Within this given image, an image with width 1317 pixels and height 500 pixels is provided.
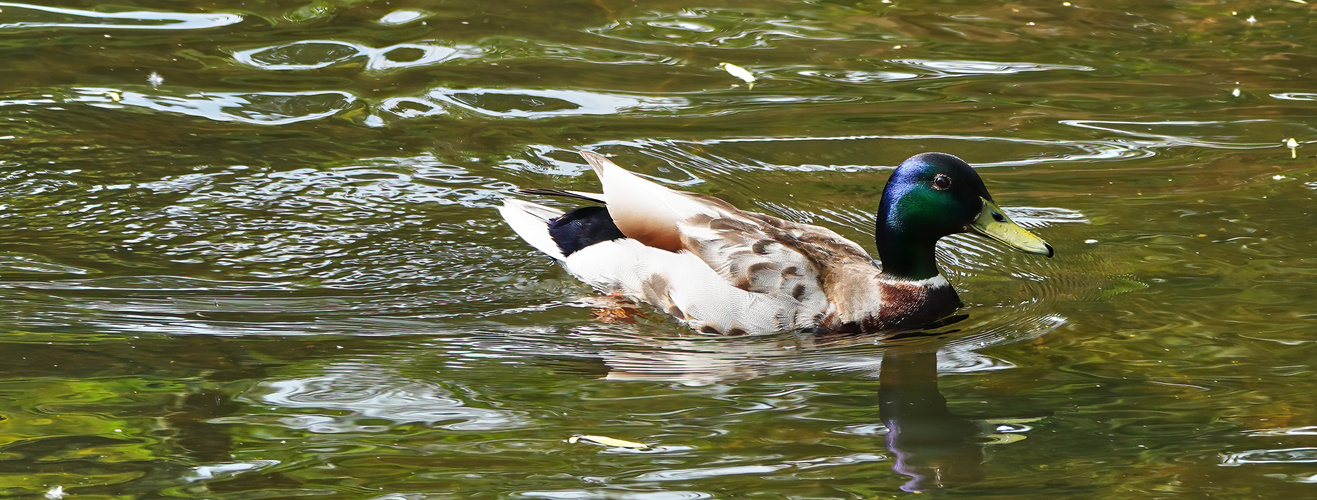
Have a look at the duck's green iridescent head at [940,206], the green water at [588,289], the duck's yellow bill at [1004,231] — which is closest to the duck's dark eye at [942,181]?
the duck's green iridescent head at [940,206]

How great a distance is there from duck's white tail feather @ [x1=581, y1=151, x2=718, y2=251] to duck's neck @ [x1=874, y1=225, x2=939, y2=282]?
81 centimetres

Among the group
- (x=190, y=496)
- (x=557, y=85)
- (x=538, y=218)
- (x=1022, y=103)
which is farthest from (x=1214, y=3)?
(x=190, y=496)

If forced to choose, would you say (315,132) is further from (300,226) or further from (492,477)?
(492,477)

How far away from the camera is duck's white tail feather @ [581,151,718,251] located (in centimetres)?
688

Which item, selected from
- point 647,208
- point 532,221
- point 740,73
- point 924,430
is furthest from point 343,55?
point 924,430

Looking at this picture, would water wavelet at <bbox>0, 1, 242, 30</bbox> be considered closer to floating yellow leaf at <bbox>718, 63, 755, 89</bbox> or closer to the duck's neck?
floating yellow leaf at <bbox>718, 63, 755, 89</bbox>

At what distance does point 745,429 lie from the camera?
16.8ft

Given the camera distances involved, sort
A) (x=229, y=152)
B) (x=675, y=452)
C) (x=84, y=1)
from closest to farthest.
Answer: (x=675, y=452) → (x=229, y=152) → (x=84, y=1)

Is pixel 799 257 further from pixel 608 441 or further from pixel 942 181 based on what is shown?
pixel 608 441

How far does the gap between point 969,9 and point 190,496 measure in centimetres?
796

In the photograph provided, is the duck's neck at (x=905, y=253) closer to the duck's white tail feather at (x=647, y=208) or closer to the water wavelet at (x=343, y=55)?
the duck's white tail feather at (x=647, y=208)

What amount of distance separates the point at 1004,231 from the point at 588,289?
6.42ft

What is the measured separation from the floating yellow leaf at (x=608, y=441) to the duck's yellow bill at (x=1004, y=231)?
2.21 m

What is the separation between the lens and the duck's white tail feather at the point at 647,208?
22.6 feet
